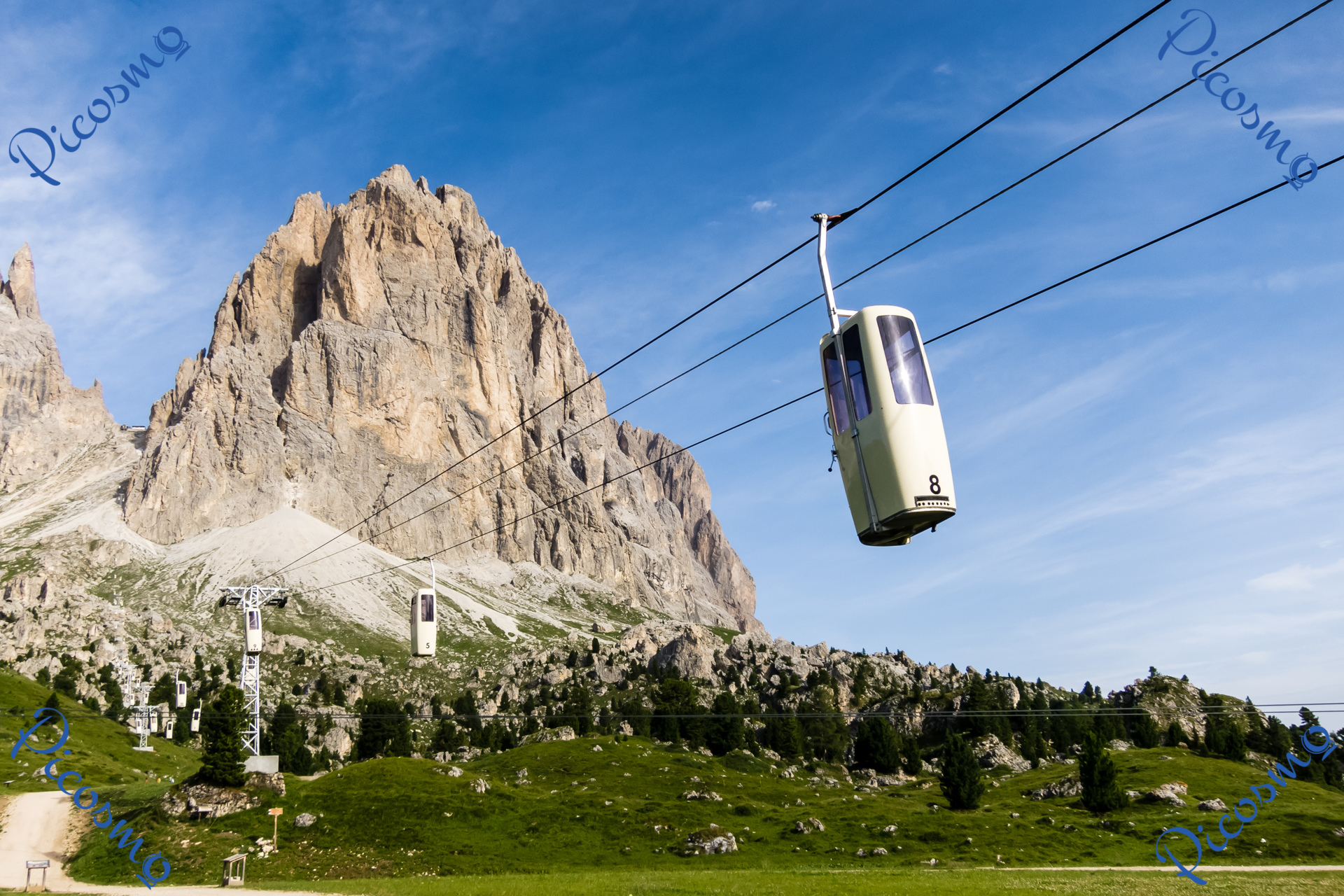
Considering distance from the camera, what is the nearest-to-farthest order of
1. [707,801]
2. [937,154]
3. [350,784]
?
1. [937,154]
2. [350,784]
3. [707,801]

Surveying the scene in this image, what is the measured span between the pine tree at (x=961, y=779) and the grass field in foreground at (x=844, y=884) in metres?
35.6

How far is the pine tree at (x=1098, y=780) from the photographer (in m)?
84.1

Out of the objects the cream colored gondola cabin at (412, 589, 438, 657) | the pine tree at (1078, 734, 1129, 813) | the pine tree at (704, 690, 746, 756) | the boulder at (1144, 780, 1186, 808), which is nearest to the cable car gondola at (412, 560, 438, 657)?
the cream colored gondola cabin at (412, 589, 438, 657)

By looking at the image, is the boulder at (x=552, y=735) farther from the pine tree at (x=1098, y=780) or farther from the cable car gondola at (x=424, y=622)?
the cable car gondola at (x=424, y=622)

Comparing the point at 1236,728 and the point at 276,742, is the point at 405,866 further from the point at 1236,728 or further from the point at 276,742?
the point at 1236,728


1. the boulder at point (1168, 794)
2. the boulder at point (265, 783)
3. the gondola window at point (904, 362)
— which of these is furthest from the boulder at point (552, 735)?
the gondola window at point (904, 362)

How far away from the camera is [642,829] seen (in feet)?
246

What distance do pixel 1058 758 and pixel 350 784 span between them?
98312 millimetres

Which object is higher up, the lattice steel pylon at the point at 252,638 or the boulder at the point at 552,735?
the lattice steel pylon at the point at 252,638

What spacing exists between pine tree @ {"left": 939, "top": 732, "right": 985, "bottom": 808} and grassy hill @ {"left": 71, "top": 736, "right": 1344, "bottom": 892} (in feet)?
8.42

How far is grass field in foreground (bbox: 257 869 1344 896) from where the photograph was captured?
130 ft

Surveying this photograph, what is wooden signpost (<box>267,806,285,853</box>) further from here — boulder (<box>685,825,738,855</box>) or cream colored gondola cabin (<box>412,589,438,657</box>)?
boulder (<box>685,825,738,855</box>)

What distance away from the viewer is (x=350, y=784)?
7688 cm

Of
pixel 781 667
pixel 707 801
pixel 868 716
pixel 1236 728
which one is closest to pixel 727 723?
pixel 868 716
